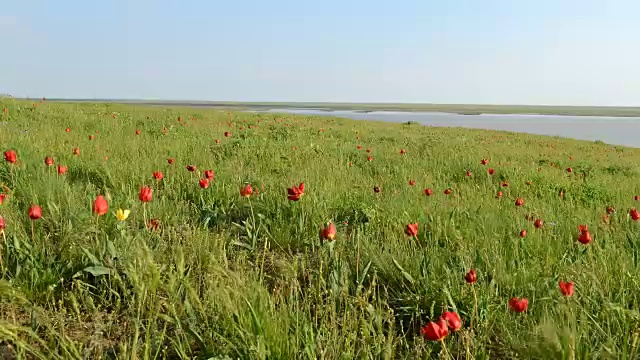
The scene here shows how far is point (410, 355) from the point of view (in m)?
1.68

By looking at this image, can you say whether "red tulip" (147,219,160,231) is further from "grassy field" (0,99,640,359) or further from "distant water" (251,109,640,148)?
"distant water" (251,109,640,148)

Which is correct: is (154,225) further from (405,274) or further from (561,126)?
(561,126)

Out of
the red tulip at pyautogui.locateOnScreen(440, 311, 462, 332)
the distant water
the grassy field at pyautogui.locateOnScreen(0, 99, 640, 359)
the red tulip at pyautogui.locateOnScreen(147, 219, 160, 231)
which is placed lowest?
the grassy field at pyautogui.locateOnScreen(0, 99, 640, 359)

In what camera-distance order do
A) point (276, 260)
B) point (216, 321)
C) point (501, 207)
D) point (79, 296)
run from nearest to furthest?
1. point (216, 321)
2. point (79, 296)
3. point (276, 260)
4. point (501, 207)

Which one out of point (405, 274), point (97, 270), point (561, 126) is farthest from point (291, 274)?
point (561, 126)

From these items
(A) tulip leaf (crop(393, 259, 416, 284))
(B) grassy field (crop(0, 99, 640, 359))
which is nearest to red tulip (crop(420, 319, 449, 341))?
(B) grassy field (crop(0, 99, 640, 359))

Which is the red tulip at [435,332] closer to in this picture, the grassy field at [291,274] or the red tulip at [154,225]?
the grassy field at [291,274]

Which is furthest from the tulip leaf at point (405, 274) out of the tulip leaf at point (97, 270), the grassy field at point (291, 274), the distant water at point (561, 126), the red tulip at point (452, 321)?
the distant water at point (561, 126)

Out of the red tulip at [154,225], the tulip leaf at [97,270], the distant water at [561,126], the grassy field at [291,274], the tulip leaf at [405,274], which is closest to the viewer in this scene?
the grassy field at [291,274]

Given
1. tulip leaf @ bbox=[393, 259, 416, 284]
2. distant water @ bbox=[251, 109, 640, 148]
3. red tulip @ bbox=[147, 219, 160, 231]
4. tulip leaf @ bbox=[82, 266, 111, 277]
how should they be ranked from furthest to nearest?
distant water @ bbox=[251, 109, 640, 148], red tulip @ bbox=[147, 219, 160, 231], tulip leaf @ bbox=[393, 259, 416, 284], tulip leaf @ bbox=[82, 266, 111, 277]

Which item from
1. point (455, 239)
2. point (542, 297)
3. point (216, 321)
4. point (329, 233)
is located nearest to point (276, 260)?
point (329, 233)

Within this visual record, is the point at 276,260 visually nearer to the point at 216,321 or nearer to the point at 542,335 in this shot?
the point at 216,321

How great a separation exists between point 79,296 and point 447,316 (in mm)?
1703

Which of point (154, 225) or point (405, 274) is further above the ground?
point (154, 225)
